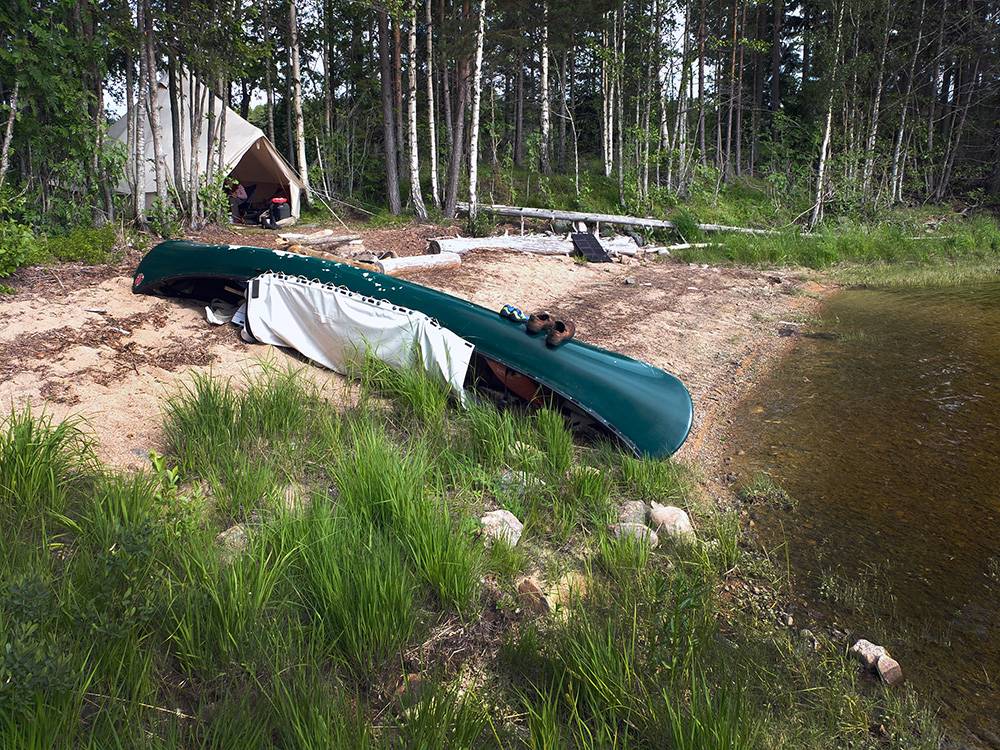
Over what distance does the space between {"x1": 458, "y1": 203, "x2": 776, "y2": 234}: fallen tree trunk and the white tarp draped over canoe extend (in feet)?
32.5

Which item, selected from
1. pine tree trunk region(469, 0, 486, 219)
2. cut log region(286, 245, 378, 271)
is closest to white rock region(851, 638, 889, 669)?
cut log region(286, 245, 378, 271)

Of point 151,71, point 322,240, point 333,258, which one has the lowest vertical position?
point 333,258

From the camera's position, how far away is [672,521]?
3592 mm

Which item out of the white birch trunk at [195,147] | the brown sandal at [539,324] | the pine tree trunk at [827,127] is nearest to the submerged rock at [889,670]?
the brown sandal at [539,324]

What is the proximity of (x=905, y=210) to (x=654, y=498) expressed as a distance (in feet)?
61.9

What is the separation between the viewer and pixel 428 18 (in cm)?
1595

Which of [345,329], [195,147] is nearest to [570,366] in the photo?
[345,329]

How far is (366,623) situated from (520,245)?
1066 centimetres

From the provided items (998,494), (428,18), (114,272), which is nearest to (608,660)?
(998,494)

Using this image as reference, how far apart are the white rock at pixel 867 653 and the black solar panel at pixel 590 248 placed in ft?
34.5

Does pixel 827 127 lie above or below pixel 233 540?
above

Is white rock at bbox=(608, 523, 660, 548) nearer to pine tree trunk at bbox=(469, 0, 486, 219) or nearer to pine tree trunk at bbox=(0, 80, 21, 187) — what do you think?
pine tree trunk at bbox=(0, 80, 21, 187)

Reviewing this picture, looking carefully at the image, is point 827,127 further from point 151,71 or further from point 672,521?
point 672,521

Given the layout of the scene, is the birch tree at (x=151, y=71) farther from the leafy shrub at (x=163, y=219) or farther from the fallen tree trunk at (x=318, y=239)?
the fallen tree trunk at (x=318, y=239)
